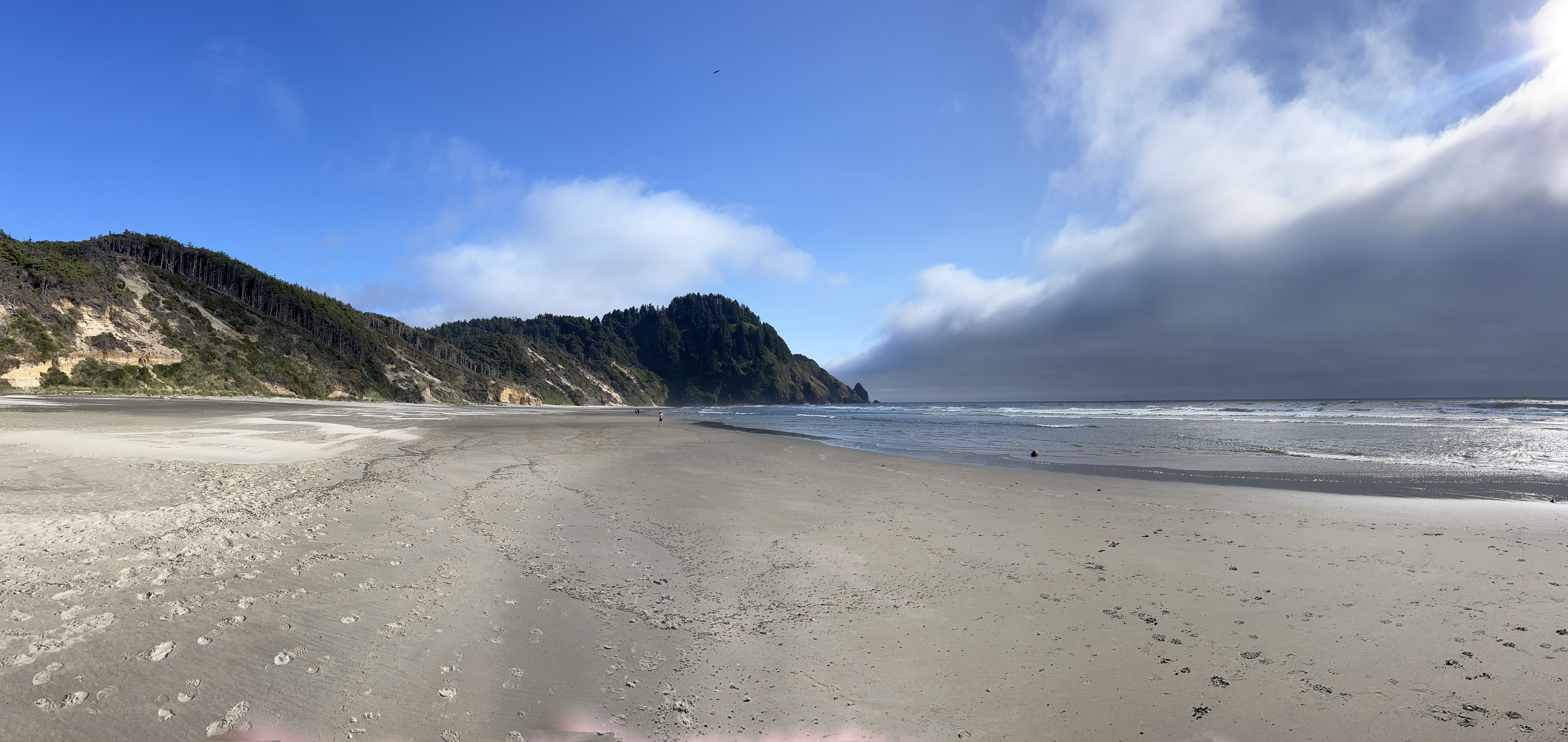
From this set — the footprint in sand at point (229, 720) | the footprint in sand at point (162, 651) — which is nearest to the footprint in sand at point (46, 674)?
the footprint in sand at point (162, 651)

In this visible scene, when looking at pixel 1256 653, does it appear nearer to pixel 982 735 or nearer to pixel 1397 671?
pixel 1397 671

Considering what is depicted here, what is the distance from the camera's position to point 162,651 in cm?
359

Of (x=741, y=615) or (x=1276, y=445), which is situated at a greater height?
(x=1276, y=445)

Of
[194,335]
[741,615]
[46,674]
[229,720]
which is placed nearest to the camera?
[229,720]

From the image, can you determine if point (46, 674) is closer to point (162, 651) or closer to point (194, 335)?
point (162, 651)

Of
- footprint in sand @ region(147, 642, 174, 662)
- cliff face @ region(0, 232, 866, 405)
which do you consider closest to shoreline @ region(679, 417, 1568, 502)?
footprint in sand @ region(147, 642, 174, 662)

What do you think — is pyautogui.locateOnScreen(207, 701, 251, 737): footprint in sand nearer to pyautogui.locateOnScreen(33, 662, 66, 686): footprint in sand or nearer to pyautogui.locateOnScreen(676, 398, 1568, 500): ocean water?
pyautogui.locateOnScreen(33, 662, 66, 686): footprint in sand

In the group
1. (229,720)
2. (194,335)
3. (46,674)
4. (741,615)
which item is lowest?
(741,615)

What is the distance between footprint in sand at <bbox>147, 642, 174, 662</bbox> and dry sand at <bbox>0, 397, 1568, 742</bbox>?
0.02 metres

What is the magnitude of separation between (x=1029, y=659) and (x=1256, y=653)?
1.66 metres

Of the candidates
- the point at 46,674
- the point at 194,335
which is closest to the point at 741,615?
the point at 46,674

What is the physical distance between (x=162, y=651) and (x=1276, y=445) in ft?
93.0

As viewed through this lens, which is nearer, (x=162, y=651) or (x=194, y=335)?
(x=162, y=651)

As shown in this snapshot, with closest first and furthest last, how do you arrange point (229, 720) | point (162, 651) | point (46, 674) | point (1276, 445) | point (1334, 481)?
point (229, 720), point (46, 674), point (162, 651), point (1334, 481), point (1276, 445)
